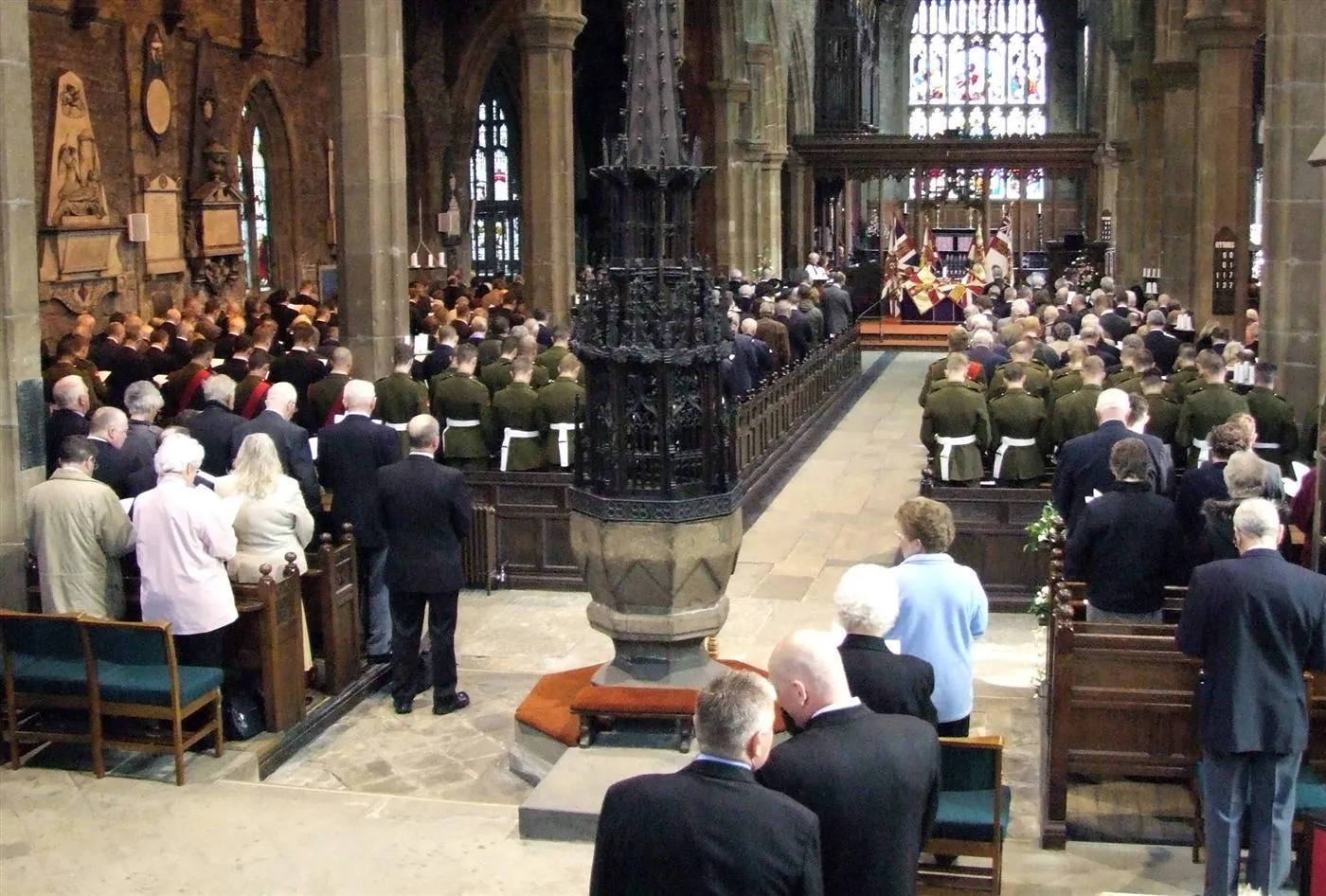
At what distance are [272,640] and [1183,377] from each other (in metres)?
7.24

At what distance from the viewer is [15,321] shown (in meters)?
8.63

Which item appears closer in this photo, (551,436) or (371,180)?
(551,436)

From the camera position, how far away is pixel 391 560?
8.59 meters

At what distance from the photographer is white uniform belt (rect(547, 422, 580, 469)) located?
1166 cm

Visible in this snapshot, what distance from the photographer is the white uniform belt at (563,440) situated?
11.7 m

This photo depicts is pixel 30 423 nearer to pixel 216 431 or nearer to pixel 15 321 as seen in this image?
pixel 15 321

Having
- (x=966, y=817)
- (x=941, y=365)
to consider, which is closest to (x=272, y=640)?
(x=966, y=817)

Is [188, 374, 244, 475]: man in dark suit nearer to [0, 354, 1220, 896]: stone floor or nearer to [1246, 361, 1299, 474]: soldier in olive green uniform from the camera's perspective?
[0, 354, 1220, 896]: stone floor

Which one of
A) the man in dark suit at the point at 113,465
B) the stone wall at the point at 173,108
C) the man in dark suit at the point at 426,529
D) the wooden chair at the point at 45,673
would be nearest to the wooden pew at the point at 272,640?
the man in dark suit at the point at 426,529

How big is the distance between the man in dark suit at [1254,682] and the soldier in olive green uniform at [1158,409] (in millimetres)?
5620

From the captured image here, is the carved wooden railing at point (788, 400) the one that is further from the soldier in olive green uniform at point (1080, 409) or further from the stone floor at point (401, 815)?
the stone floor at point (401, 815)

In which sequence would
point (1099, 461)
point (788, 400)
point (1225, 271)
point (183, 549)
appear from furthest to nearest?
point (1225, 271), point (788, 400), point (1099, 461), point (183, 549)

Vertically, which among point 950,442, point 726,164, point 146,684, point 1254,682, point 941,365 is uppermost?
point 726,164

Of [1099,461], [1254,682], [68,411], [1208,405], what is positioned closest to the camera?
[1254,682]
